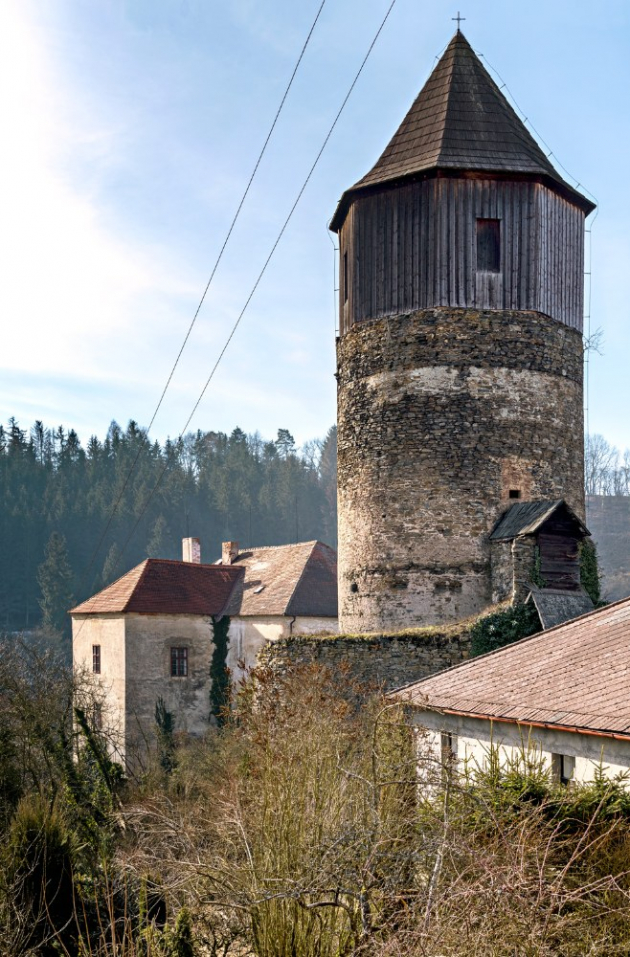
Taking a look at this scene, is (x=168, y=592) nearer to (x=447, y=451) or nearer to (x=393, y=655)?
(x=447, y=451)

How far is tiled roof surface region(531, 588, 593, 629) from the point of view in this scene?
57.5 ft

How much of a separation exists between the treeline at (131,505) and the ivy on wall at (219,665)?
39.4m

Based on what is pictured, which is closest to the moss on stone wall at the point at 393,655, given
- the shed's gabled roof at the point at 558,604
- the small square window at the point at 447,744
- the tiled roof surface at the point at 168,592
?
the shed's gabled roof at the point at 558,604

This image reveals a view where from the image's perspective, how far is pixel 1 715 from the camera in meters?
22.5

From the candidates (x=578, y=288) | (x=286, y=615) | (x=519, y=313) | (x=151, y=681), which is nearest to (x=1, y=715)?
(x=151, y=681)

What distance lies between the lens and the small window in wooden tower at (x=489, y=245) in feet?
64.8

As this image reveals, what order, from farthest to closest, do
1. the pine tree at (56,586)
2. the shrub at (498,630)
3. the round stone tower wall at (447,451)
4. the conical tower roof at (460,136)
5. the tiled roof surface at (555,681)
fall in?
the pine tree at (56,586) < the conical tower roof at (460,136) < the round stone tower wall at (447,451) < the shrub at (498,630) < the tiled roof surface at (555,681)

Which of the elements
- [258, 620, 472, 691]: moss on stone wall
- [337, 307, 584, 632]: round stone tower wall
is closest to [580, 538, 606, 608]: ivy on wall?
[337, 307, 584, 632]: round stone tower wall

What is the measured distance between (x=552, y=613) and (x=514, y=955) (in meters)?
12.1

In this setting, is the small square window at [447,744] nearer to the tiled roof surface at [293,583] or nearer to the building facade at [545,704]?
the building facade at [545,704]

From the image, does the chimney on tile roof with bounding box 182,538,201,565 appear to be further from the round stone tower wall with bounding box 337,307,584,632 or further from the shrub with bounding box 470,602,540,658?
the shrub with bounding box 470,602,540,658

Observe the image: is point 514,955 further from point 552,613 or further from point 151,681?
point 151,681

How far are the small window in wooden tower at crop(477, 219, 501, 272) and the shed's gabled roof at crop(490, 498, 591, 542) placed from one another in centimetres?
500

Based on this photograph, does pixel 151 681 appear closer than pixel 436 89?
No
